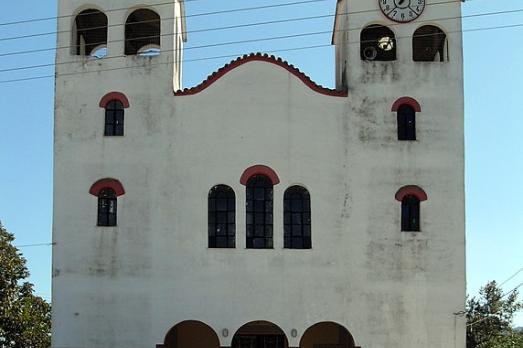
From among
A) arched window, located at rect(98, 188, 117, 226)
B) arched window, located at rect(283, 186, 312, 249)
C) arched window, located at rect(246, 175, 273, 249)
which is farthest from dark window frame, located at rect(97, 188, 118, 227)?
arched window, located at rect(283, 186, 312, 249)

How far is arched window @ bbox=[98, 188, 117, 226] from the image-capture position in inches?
958

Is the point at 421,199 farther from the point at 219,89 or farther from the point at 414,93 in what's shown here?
the point at 219,89

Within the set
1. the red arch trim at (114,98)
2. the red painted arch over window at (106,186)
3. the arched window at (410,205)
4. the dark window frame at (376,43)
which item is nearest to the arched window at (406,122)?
the arched window at (410,205)

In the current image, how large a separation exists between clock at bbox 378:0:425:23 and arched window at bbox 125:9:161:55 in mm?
6752

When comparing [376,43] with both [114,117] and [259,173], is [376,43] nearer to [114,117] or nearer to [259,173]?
[259,173]

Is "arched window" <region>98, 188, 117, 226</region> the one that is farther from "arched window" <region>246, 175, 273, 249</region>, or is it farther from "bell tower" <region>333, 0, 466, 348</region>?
"bell tower" <region>333, 0, 466, 348</region>

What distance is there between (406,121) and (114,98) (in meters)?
8.25

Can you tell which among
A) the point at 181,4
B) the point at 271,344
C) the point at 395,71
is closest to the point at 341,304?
the point at 271,344

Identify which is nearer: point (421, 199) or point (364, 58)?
point (421, 199)

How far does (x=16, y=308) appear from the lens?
33.1 metres

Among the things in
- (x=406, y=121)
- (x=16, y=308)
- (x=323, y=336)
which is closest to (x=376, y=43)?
(x=406, y=121)

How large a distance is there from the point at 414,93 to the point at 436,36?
274cm

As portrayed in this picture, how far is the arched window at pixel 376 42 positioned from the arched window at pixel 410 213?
4616mm

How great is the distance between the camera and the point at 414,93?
24.9m
